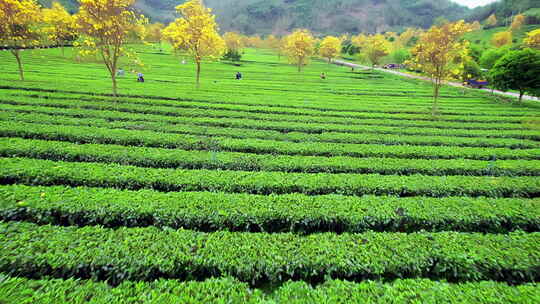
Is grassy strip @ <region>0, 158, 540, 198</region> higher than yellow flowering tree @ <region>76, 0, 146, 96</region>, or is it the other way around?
yellow flowering tree @ <region>76, 0, 146, 96</region>

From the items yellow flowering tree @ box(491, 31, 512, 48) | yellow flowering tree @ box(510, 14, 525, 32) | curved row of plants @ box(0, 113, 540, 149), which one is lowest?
curved row of plants @ box(0, 113, 540, 149)

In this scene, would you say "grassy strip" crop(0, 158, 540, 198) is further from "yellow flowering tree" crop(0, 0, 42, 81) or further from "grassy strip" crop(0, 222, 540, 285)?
"yellow flowering tree" crop(0, 0, 42, 81)

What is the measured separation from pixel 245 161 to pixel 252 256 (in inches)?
242

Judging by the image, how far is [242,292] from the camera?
536cm

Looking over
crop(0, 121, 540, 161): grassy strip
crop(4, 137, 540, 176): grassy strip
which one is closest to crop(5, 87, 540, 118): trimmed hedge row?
crop(0, 121, 540, 161): grassy strip

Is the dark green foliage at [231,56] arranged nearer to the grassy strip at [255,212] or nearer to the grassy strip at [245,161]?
the grassy strip at [245,161]

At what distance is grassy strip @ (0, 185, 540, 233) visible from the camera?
24.8 ft

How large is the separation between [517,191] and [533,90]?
98.9 feet

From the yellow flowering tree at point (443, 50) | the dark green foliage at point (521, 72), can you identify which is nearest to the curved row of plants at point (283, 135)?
the yellow flowering tree at point (443, 50)

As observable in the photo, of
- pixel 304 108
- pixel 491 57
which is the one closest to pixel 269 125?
pixel 304 108

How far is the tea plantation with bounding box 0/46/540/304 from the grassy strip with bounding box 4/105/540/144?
0.25 metres

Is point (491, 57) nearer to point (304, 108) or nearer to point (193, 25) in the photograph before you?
point (304, 108)

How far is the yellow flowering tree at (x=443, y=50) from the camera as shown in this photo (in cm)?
2123

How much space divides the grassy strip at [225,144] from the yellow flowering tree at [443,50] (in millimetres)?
10569
